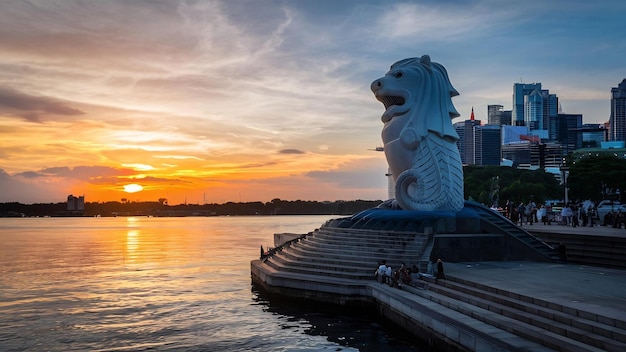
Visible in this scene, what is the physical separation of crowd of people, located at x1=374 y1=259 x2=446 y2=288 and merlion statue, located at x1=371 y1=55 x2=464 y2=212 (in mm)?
9111

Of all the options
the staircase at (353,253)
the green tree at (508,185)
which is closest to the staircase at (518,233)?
the staircase at (353,253)

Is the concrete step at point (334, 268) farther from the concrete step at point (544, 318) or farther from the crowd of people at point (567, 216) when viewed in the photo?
the crowd of people at point (567, 216)

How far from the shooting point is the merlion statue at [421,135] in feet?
99.0

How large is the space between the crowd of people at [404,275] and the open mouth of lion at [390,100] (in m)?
12.6

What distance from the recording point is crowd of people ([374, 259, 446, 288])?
20.1 meters

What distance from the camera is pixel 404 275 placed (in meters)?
20.5

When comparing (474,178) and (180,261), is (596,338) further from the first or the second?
(474,178)

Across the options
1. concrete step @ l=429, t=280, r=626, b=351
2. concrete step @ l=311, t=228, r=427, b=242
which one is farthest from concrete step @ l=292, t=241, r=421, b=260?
concrete step @ l=429, t=280, r=626, b=351

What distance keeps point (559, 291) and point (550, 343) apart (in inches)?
172

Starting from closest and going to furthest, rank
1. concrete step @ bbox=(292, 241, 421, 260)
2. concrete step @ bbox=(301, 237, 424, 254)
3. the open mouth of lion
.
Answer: concrete step @ bbox=(292, 241, 421, 260) < concrete step @ bbox=(301, 237, 424, 254) < the open mouth of lion

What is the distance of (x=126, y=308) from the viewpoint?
77.0 feet

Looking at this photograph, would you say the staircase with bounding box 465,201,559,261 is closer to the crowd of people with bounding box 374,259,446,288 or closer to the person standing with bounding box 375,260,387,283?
the crowd of people with bounding box 374,259,446,288

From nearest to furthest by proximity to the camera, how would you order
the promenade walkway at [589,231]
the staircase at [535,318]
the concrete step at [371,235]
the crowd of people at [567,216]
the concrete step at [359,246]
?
the staircase at [535,318] → the concrete step at [359,246] → the concrete step at [371,235] → the promenade walkway at [589,231] → the crowd of people at [567,216]

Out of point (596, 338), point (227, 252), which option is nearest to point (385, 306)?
point (596, 338)
